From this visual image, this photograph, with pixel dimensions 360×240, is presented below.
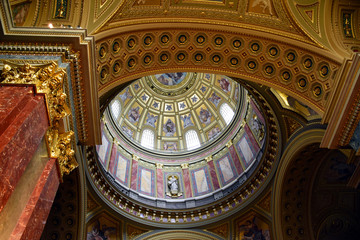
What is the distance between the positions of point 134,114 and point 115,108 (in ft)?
7.95

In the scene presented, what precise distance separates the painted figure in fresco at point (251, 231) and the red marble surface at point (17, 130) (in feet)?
44.1

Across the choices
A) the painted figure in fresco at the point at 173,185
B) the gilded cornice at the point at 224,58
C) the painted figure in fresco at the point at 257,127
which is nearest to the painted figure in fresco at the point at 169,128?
the painted figure in fresco at the point at 173,185

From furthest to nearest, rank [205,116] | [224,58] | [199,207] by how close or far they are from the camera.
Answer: [205,116]
[199,207]
[224,58]

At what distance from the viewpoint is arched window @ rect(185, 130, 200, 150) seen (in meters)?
22.8

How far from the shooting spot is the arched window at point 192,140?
22.8 meters

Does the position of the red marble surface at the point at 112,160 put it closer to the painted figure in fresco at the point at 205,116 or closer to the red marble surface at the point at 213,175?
the red marble surface at the point at 213,175

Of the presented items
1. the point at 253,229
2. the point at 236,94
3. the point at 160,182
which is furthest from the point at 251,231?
the point at 236,94

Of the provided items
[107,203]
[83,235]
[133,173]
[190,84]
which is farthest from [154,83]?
[83,235]

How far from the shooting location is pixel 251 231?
1648cm

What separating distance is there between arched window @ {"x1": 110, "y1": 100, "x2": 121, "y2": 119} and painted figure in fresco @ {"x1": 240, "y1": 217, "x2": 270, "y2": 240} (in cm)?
1089

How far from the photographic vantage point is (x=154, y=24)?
10.3 metres

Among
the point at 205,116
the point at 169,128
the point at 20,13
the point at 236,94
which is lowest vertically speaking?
the point at 20,13

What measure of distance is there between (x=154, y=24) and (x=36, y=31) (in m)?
4.04

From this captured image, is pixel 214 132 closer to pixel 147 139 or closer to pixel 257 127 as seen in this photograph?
pixel 147 139
